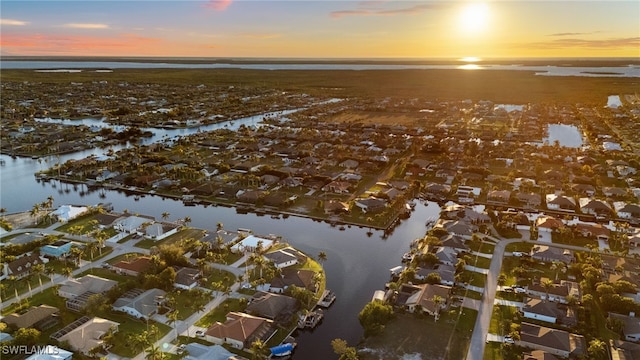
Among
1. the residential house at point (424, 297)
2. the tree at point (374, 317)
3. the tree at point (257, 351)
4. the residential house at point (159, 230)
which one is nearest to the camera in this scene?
the tree at point (257, 351)

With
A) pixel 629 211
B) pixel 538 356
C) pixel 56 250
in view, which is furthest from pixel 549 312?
pixel 56 250

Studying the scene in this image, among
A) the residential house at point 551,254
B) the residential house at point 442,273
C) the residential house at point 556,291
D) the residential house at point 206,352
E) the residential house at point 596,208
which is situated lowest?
the residential house at point 206,352

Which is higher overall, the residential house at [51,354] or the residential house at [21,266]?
the residential house at [21,266]

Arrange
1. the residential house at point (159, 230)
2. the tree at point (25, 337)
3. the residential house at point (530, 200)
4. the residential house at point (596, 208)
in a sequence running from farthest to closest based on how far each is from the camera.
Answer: the residential house at point (530, 200) < the residential house at point (596, 208) < the residential house at point (159, 230) < the tree at point (25, 337)

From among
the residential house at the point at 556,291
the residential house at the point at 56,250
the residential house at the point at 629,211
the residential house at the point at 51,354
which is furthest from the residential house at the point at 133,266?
the residential house at the point at 629,211

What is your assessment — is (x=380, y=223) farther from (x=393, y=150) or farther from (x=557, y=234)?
(x=393, y=150)

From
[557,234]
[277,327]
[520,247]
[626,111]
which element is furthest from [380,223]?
[626,111]

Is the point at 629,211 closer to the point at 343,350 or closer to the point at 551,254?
the point at 551,254

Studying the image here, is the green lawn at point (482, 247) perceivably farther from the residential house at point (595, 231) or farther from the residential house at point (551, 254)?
the residential house at point (595, 231)
